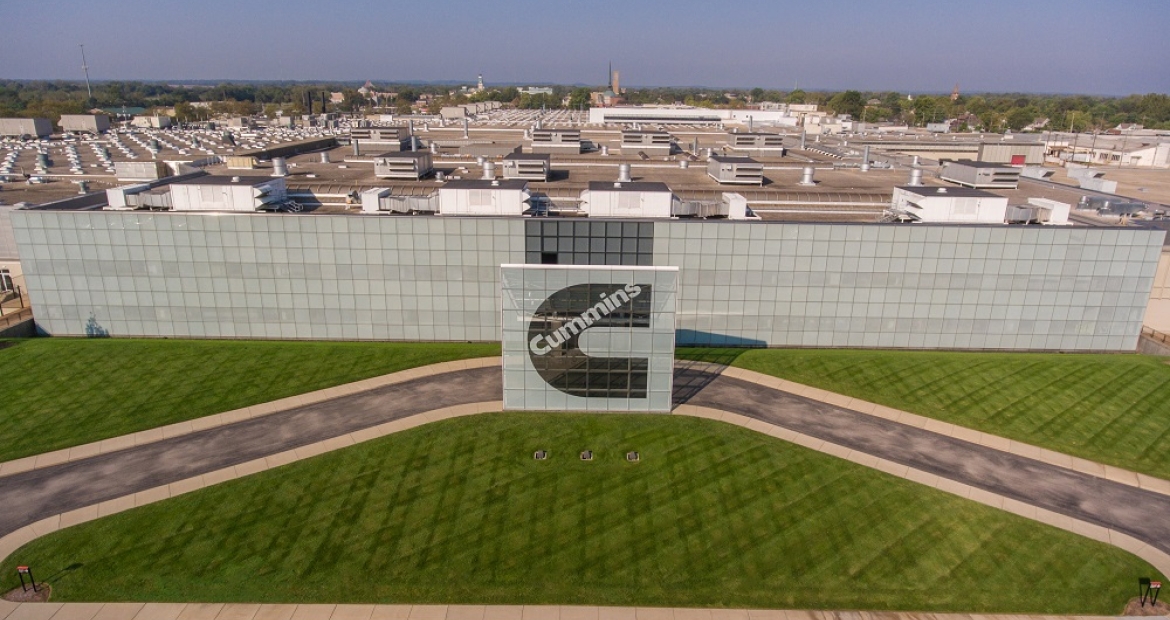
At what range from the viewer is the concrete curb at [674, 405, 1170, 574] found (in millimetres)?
25078

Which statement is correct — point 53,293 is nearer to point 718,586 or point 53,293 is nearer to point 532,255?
point 532,255

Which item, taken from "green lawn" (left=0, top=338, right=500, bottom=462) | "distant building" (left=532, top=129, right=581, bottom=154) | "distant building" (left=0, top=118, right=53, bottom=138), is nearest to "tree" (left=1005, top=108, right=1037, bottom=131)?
"distant building" (left=532, top=129, right=581, bottom=154)

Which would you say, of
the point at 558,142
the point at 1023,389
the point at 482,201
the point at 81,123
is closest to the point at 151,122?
the point at 81,123

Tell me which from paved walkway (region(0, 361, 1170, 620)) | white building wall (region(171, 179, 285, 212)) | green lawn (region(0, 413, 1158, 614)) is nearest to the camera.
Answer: paved walkway (region(0, 361, 1170, 620))

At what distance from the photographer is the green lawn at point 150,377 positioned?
1277 inches

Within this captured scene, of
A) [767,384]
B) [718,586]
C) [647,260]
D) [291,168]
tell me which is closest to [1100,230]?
[767,384]

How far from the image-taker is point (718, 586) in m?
22.8

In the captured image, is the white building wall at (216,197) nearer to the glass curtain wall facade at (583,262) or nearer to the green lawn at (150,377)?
the glass curtain wall facade at (583,262)

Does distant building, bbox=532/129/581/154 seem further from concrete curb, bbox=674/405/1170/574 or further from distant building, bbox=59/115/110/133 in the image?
distant building, bbox=59/115/110/133

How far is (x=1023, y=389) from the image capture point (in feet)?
121

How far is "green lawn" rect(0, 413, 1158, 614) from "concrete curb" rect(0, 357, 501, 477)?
20.2ft

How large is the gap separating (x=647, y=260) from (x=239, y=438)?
23787 millimetres

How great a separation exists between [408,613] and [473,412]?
12.6 m

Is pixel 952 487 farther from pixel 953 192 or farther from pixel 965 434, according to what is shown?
pixel 953 192
